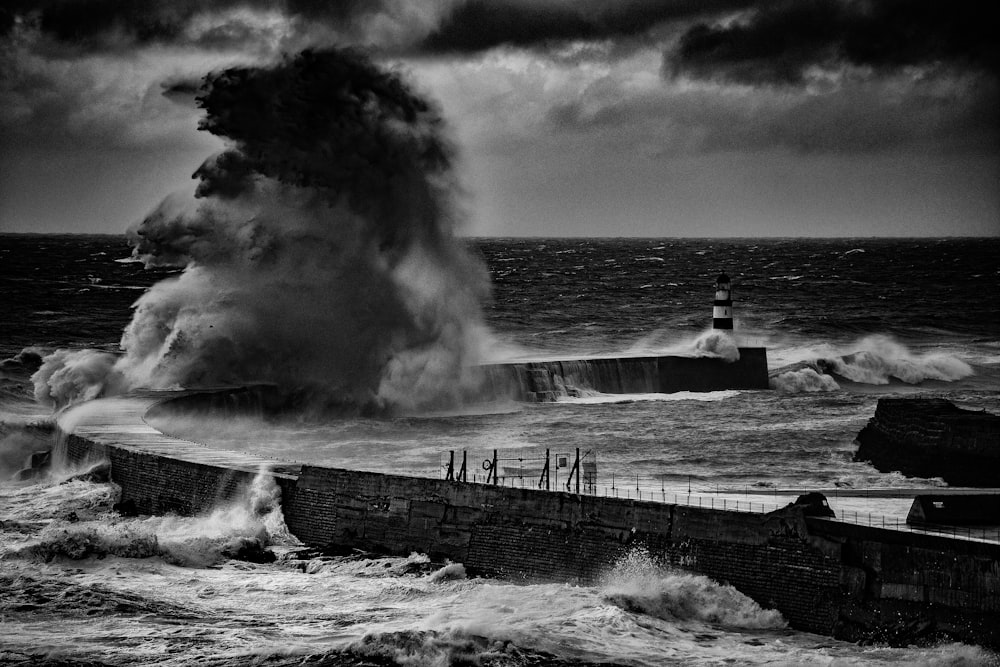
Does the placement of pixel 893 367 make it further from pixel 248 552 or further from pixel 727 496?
pixel 248 552

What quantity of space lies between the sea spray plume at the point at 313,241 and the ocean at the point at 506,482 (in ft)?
8.31

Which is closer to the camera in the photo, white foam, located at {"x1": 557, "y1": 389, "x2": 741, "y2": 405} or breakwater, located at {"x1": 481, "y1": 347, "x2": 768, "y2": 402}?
white foam, located at {"x1": 557, "y1": 389, "x2": 741, "y2": 405}

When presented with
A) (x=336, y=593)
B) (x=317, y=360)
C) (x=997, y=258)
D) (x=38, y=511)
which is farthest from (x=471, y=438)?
(x=997, y=258)

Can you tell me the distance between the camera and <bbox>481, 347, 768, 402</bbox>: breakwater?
3822cm

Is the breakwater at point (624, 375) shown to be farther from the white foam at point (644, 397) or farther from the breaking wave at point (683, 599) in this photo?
the breaking wave at point (683, 599)

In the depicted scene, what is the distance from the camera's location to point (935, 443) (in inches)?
1016

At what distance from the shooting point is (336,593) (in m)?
19.0

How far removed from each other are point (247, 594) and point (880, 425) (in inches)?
582

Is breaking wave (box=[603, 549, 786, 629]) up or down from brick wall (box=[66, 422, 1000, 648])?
down

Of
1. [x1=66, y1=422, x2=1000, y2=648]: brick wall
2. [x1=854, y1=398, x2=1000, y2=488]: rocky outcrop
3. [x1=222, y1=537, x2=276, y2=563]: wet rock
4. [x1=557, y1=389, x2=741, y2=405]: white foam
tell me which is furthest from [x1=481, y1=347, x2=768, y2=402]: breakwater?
[x1=222, y1=537, x2=276, y2=563]: wet rock

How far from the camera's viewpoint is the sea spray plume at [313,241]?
36969 mm

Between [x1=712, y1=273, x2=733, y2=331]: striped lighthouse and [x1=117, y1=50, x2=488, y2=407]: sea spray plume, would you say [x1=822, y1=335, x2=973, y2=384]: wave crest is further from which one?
[x1=117, y1=50, x2=488, y2=407]: sea spray plume

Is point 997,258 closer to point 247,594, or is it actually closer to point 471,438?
point 471,438

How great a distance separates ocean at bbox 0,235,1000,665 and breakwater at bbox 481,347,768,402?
1.87 ft
